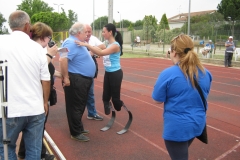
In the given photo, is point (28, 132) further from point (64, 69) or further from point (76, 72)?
point (76, 72)

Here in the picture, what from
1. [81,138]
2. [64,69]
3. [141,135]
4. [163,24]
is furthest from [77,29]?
[163,24]

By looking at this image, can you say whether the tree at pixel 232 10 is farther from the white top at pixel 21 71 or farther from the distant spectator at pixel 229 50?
the white top at pixel 21 71

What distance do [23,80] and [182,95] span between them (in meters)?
1.45

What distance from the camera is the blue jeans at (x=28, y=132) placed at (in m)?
2.54

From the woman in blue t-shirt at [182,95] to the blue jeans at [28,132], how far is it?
46.6 inches

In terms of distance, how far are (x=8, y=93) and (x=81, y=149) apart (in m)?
2.02

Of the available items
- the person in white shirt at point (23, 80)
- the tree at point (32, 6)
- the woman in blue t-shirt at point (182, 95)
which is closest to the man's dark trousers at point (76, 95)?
the person in white shirt at point (23, 80)

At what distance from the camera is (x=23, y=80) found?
2.50 m

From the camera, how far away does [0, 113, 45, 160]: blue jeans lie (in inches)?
100

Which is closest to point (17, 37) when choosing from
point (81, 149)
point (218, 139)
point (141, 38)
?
point (81, 149)

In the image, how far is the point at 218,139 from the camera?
4.68 m

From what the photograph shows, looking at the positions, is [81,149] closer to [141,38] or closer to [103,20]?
[141,38]

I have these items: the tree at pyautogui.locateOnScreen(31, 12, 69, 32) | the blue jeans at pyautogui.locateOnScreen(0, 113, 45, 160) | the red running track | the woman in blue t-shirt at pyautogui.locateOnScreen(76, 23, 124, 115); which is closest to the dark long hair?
the woman in blue t-shirt at pyautogui.locateOnScreen(76, 23, 124, 115)

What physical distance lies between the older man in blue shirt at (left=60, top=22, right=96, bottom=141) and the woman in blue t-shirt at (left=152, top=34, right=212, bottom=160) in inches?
74.2
